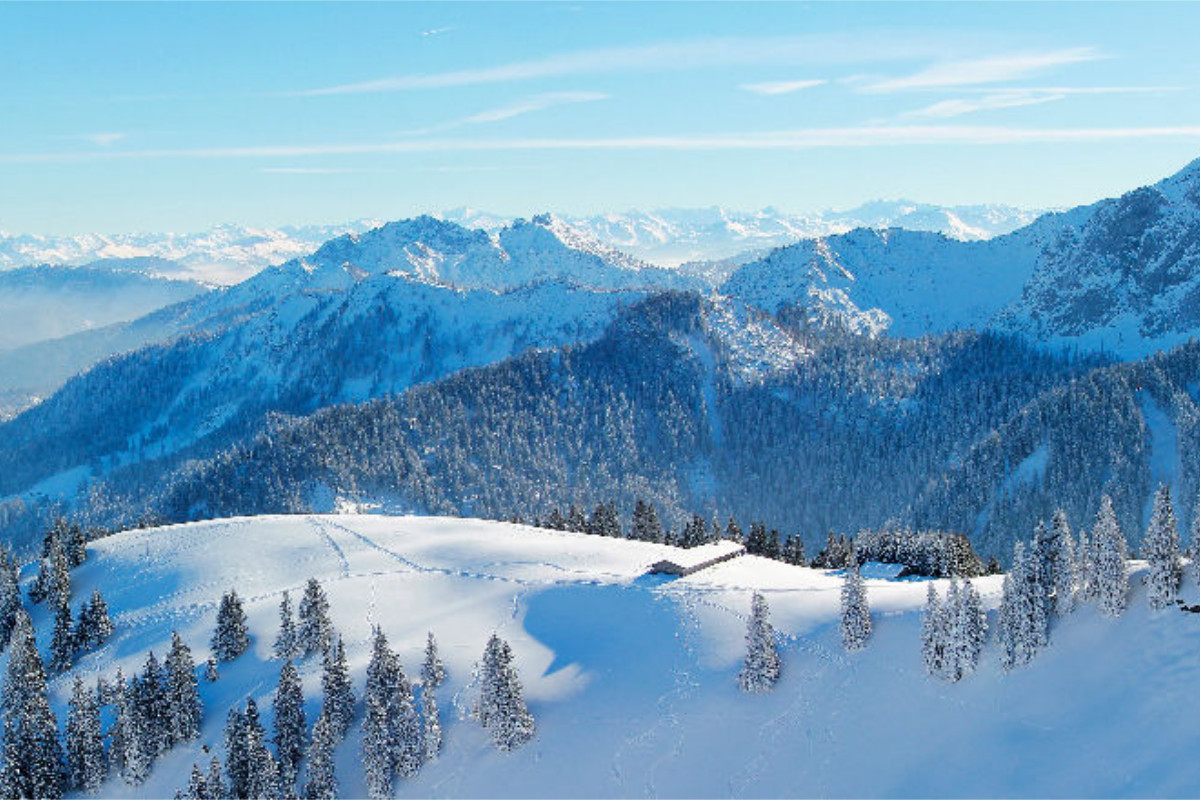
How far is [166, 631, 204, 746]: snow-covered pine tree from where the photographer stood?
7525 centimetres

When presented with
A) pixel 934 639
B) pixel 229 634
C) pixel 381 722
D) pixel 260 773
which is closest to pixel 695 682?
pixel 934 639

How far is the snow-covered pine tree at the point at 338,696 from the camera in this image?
72.7 m

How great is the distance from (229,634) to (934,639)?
61.3 m

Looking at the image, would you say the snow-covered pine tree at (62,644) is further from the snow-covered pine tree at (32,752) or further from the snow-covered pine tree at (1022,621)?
the snow-covered pine tree at (1022,621)

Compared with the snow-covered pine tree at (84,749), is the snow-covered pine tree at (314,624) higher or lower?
higher

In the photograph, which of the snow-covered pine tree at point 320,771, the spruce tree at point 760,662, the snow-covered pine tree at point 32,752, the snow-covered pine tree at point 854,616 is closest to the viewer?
the snow-covered pine tree at point 320,771

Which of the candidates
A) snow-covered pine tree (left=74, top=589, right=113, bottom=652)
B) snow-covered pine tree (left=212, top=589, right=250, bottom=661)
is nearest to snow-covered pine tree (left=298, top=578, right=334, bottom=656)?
snow-covered pine tree (left=212, top=589, right=250, bottom=661)

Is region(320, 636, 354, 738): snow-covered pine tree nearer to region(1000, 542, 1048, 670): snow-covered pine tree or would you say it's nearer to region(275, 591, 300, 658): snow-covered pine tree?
region(275, 591, 300, 658): snow-covered pine tree

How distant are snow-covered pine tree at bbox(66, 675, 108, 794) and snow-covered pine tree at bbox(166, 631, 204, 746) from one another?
521 cm

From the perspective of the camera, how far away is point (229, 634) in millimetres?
85188

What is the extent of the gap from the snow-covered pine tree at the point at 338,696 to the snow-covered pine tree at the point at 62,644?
32.2 metres

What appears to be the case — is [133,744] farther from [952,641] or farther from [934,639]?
[952,641]

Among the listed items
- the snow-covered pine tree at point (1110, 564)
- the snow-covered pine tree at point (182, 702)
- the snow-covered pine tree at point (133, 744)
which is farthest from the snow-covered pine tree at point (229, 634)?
the snow-covered pine tree at point (1110, 564)

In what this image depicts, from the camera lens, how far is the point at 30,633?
88062 millimetres
